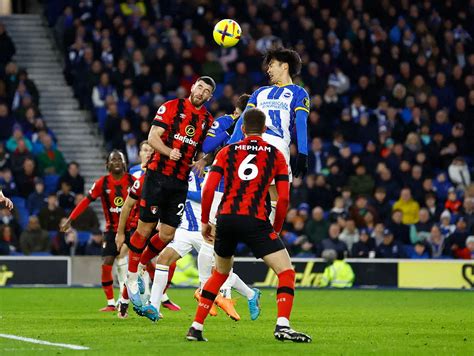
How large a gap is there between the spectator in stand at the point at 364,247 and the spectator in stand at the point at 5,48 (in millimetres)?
9081

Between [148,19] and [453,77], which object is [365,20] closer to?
[453,77]

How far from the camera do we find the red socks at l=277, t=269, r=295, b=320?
1054cm

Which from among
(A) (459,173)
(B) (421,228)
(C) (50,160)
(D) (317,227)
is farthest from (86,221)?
(A) (459,173)

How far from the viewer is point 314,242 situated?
23688 millimetres

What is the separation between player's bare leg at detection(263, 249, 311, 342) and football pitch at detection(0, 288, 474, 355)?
0.11 meters

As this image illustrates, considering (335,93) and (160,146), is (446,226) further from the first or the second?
(160,146)

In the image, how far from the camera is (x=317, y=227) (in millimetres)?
23781

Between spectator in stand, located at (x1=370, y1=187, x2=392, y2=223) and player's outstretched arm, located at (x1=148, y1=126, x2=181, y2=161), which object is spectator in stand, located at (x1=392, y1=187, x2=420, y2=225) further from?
player's outstretched arm, located at (x1=148, y1=126, x2=181, y2=161)

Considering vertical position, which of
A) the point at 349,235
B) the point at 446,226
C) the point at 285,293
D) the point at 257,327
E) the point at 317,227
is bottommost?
the point at 257,327

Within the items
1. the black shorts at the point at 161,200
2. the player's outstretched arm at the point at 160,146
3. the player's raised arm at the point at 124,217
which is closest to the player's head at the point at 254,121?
the player's outstretched arm at the point at 160,146

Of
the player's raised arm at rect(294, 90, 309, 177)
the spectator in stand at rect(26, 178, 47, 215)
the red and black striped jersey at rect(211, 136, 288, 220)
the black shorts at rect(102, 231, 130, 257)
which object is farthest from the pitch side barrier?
the red and black striped jersey at rect(211, 136, 288, 220)

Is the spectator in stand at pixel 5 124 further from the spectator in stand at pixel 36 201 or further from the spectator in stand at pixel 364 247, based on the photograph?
the spectator in stand at pixel 364 247

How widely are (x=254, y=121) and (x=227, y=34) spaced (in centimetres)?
439

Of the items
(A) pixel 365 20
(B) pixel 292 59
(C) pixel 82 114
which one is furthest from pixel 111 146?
(B) pixel 292 59
